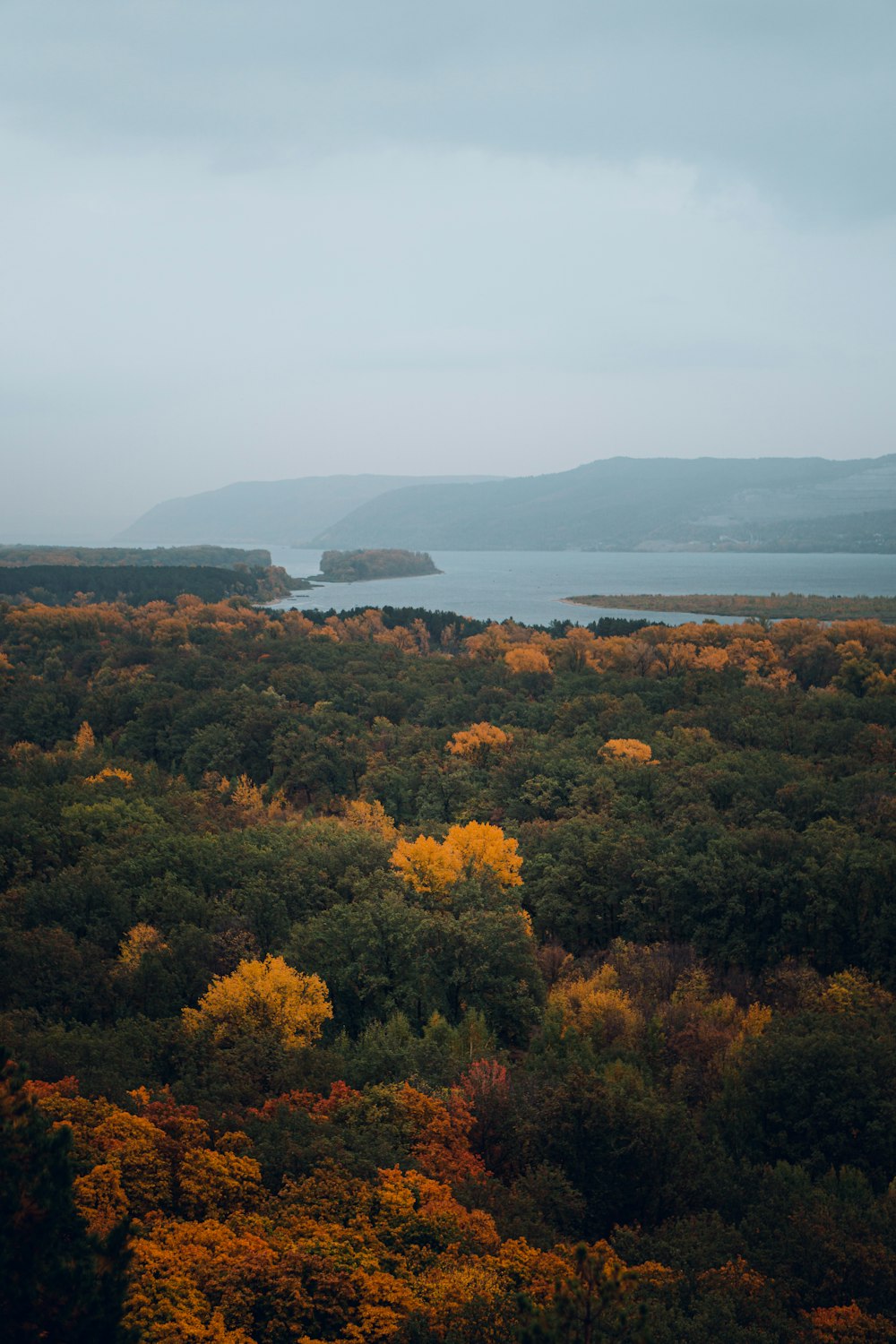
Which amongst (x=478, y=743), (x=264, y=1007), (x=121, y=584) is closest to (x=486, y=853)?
(x=264, y=1007)

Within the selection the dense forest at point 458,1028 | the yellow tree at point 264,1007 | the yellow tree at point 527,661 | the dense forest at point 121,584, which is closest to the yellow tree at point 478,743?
the dense forest at point 458,1028

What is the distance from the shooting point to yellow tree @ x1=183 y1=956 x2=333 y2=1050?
2292cm

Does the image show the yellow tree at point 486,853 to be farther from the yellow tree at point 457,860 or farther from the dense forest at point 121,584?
the dense forest at point 121,584

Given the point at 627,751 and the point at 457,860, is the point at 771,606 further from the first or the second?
the point at 457,860

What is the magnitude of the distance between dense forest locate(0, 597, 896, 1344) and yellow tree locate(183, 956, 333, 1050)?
0.36 feet

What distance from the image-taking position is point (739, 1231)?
15992mm

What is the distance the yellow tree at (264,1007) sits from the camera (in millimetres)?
22922

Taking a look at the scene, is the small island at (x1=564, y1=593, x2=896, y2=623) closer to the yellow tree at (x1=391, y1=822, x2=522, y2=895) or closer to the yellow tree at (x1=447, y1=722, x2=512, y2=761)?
the yellow tree at (x1=447, y1=722, x2=512, y2=761)

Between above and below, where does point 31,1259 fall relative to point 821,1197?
above

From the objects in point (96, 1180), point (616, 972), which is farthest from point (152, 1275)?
point (616, 972)

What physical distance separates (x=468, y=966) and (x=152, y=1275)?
1611 centimetres

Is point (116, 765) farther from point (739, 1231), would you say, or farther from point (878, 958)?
point (739, 1231)

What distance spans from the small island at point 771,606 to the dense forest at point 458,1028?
64.5 meters

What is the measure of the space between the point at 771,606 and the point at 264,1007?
381 ft
